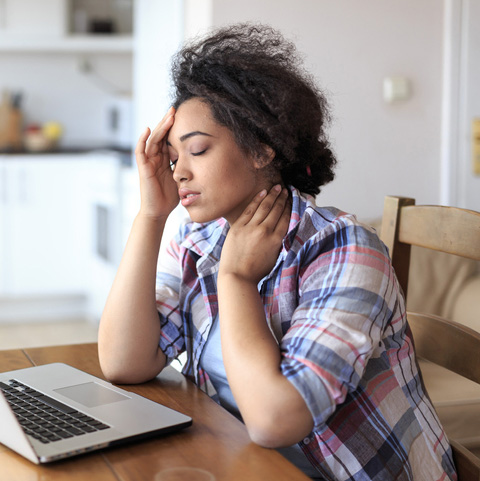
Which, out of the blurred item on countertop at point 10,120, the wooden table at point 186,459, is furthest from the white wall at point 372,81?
the blurred item on countertop at point 10,120

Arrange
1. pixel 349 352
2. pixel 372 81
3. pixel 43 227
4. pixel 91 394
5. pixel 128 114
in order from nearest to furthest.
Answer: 1. pixel 349 352
2. pixel 91 394
3. pixel 372 81
4. pixel 43 227
5. pixel 128 114

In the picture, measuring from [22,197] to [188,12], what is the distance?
2017mm

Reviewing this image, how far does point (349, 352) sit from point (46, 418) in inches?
15.2

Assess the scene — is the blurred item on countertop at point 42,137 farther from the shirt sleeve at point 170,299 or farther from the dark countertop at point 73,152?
the shirt sleeve at point 170,299

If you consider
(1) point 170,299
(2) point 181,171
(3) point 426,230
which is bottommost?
(1) point 170,299

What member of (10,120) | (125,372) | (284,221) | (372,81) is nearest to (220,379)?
(125,372)

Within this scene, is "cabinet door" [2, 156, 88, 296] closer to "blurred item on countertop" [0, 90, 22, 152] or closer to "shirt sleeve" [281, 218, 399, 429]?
"blurred item on countertop" [0, 90, 22, 152]

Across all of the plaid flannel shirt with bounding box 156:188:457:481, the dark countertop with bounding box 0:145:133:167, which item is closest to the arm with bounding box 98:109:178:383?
the plaid flannel shirt with bounding box 156:188:457:481

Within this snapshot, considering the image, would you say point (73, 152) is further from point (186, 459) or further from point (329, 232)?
point (186, 459)

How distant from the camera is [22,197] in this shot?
4.27 meters

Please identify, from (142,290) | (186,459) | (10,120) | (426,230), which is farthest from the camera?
(10,120)

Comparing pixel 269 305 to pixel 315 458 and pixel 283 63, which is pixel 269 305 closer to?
pixel 315 458

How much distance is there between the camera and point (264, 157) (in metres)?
1.17

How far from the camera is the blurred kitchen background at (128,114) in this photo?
2637 millimetres
